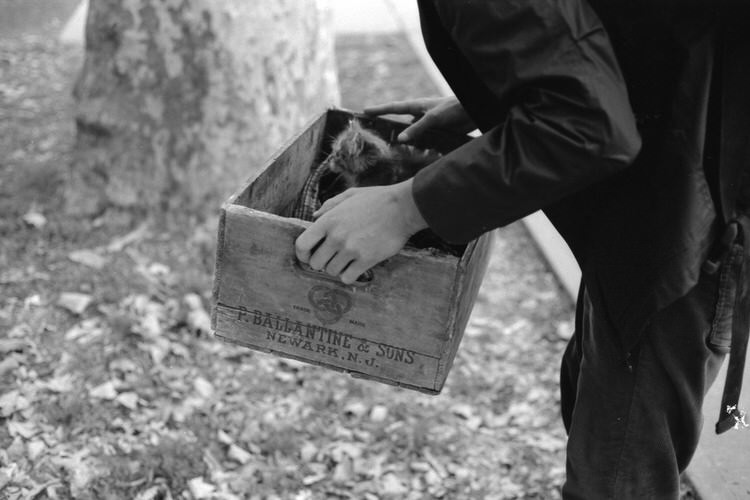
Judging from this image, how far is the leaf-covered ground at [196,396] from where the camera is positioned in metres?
3.10

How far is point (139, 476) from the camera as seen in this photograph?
3.01 meters

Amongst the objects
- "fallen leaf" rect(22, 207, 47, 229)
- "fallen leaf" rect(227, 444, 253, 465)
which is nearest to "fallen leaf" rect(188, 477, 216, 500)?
"fallen leaf" rect(227, 444, 253, 465)

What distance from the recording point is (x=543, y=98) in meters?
1.59

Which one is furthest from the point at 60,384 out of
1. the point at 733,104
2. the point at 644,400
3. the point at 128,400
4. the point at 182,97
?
the point at 733,104

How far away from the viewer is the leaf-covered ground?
310 cm

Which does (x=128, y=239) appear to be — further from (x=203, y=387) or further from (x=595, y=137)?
(x=595, y=137)

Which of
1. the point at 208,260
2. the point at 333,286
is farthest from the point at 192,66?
the point at 333,286

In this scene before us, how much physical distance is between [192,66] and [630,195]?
304 centimetres

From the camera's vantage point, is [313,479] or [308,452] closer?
[313,479]

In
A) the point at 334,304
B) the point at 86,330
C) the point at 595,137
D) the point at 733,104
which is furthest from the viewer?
the point at 86,330

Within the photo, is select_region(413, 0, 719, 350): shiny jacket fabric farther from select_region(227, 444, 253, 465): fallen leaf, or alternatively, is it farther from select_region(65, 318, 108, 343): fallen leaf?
select_region(65, 318, 108, 343): fallen leaf

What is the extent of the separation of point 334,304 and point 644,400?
2.61 feet

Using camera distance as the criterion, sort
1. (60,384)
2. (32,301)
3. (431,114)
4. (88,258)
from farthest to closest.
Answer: (88,258) < (32,301) < (60,384) < (431,114)

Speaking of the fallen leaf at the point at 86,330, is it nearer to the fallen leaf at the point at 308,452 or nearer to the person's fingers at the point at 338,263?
the fallen leaf at the point at 308,452
